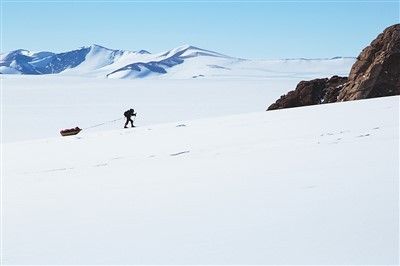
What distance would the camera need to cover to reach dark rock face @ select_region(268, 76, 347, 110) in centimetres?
1920

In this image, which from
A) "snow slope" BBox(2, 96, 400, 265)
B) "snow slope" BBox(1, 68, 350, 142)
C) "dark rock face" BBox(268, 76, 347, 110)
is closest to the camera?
"snow slope" BBox(2, 96, 400, 265)

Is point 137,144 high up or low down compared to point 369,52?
down

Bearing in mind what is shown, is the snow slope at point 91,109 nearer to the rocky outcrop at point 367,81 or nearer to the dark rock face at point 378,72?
the rocky outcrop at point 367,81

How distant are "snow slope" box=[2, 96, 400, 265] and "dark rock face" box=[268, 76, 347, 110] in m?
11.3

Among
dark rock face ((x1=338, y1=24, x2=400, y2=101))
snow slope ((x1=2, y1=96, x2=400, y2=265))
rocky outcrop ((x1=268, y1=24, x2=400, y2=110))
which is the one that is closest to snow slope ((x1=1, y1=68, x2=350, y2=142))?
rocky outcrop ((x1=268, y1=24, x2=400, y2=110))

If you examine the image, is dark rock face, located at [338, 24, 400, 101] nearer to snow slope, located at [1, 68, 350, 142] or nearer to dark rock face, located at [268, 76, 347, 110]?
dark rock face, located at [268, 76, 347, 110]

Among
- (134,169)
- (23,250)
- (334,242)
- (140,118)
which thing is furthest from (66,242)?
(140,118)

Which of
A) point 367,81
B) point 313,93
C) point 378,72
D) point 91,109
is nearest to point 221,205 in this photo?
point 367,81

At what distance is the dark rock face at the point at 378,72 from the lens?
16.8 meters

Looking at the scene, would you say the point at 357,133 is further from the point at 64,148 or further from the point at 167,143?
the point at 64,148

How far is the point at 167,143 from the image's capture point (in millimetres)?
9555

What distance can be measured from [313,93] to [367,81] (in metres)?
2.72

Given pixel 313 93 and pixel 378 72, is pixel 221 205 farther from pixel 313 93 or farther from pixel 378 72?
pixel 313 93

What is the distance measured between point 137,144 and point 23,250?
6.64 m
